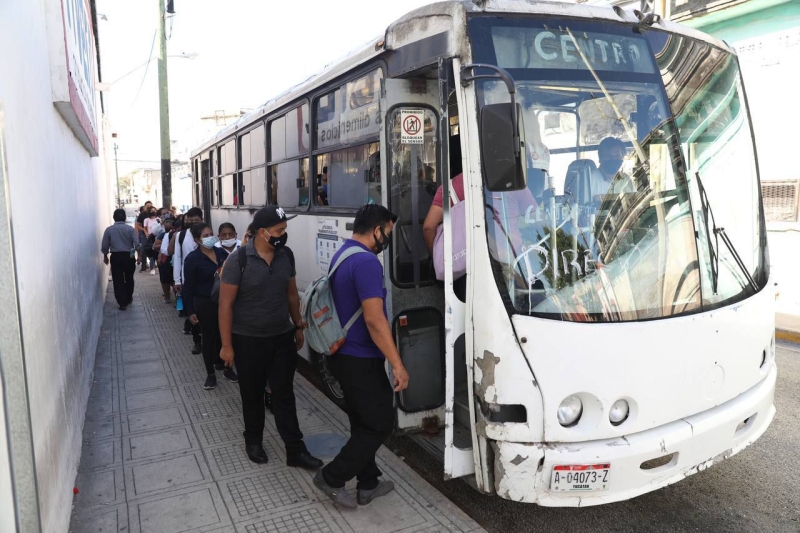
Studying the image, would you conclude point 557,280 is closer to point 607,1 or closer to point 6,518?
point 6,518

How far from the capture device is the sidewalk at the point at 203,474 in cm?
356

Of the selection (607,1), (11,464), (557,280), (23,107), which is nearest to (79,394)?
(23,107)

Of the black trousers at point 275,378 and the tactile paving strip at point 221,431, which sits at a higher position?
the black trousers at point 275,378

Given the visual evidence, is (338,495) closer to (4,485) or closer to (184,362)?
(4,485)

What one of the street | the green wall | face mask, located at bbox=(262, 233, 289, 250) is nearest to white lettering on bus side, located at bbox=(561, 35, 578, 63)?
face mask, located at bbox=(262, 233, 289, 250)

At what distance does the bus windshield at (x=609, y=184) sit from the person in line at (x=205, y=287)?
373 centimetres

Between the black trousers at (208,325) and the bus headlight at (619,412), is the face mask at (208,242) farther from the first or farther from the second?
the bus headlight at (619,412)

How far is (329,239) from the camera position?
550 centimetres

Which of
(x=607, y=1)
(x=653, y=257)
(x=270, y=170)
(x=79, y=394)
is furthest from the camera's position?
(x=607, y=1)

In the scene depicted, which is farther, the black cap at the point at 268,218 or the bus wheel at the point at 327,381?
the bus wheel at the point at 327,381

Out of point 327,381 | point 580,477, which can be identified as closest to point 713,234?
point 580,477

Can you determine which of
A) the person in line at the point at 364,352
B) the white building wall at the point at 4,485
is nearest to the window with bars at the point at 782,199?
the person in line at the point at 364,352

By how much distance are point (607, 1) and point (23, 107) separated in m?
12.0

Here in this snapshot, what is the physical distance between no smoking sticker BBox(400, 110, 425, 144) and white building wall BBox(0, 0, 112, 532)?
2225 millimetres
